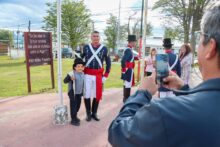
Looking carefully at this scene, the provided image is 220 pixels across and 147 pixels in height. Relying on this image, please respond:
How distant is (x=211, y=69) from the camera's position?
1106 mm

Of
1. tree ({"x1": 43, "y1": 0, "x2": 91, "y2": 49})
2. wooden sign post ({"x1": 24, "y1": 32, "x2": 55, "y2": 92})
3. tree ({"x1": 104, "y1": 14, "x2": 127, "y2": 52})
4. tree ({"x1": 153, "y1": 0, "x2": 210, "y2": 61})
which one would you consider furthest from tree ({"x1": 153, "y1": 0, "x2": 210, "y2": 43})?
tree ({"x1": 104, "y1": 14, "x2": 127, "y2": 52})

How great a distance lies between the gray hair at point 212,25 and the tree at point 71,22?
29.5m

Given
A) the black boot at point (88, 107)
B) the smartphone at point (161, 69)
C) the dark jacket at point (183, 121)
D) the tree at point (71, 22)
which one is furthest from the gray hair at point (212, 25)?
the tree at point (71, 22)

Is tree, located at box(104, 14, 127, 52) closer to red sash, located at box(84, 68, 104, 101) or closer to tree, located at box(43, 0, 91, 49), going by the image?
tree, located at box(43, 0, 91, 49)

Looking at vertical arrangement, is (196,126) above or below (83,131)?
above

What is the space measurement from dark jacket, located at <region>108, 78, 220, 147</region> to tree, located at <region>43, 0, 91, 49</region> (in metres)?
29.6

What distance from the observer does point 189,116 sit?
0.97 meters

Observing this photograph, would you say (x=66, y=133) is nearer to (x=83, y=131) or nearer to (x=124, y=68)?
(x=83, y=131)

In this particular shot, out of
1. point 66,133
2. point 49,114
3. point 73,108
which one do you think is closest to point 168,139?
point 66,133

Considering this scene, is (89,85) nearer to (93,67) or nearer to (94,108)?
Result: (93,67)

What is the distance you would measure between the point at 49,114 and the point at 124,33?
4570 centimetres

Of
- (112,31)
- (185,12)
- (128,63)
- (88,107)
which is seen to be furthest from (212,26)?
(112,31)

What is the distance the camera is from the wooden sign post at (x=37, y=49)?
9.22 meters

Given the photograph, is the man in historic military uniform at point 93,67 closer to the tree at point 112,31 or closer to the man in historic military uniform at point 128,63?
the man in historic military uniform at point 128,63
